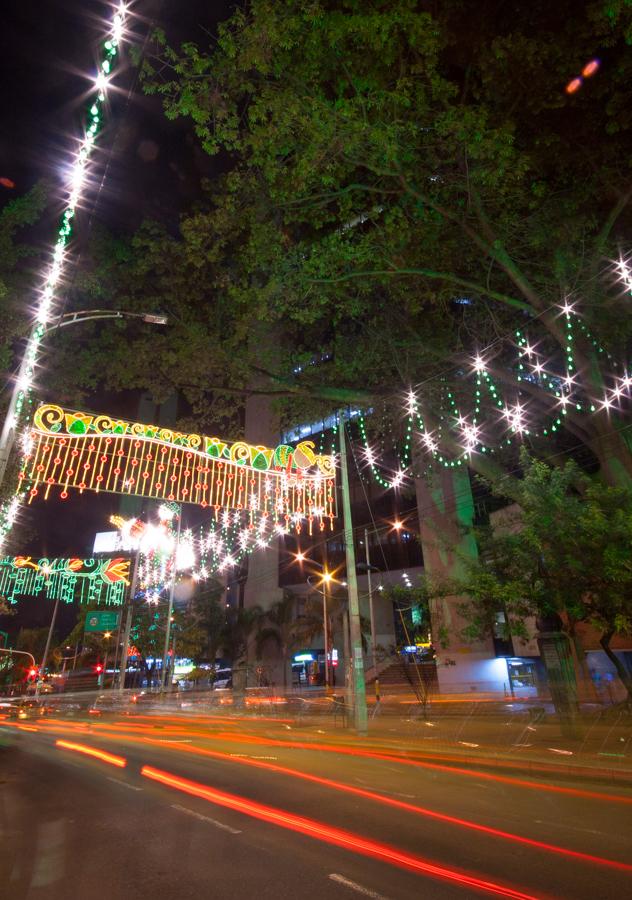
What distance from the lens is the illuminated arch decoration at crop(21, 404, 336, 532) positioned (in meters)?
12.3

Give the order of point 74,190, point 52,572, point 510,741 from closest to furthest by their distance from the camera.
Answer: point 74,190
point 510,741
point 52,572

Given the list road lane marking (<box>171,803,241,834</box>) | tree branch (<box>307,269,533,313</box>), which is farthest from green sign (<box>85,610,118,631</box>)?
road lane marking (<box>171,803,241,834</box>)

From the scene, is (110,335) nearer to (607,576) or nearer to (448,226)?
(448,226)

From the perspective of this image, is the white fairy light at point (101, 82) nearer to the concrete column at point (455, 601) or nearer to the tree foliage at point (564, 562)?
the tree foliage at point (564, 562)

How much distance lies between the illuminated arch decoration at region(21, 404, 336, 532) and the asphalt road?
6317 mm

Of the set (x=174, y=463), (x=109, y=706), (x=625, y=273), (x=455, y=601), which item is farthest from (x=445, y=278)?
(x=109, y=706)

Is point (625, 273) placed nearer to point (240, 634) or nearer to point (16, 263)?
point (16, 263)

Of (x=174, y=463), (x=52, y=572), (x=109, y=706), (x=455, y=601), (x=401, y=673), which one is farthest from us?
(x=401, y=673)

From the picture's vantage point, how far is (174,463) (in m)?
13.6

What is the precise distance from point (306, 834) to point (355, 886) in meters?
1.64

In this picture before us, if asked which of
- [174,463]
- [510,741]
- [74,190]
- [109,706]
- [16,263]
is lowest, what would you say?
[510,741]

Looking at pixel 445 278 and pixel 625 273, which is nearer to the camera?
pixel 625 273

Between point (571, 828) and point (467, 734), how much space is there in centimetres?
946

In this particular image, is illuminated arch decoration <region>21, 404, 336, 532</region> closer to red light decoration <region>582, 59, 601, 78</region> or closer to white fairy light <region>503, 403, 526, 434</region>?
white fairy light <region>503, 403, 526, 434</region>
